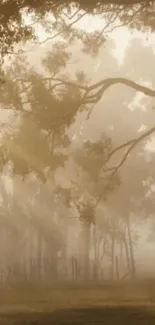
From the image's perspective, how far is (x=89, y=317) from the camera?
16.7m

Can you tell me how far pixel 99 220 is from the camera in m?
55.4

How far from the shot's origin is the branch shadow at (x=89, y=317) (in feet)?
50.1

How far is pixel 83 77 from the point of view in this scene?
23.5 metres

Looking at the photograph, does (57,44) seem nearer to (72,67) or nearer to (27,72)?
(27,72)

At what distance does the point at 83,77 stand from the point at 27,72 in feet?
7.18

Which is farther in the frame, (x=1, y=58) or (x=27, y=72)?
(x=27, y=72)

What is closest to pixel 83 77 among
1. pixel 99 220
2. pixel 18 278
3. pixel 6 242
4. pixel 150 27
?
pixel 150 27

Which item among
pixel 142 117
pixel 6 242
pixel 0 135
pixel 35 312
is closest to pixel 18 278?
pixel 6 242

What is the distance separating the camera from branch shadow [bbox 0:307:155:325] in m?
Result: 15.3

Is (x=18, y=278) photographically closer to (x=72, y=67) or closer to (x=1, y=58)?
(x=72, y=67)

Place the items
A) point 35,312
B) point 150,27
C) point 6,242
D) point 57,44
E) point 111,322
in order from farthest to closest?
point 6,242 → point 57,44 → point 150,27 → point 35,312 → point 111,322

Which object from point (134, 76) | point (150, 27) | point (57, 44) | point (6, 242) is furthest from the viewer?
point (6, 242)

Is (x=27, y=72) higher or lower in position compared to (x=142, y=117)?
lower

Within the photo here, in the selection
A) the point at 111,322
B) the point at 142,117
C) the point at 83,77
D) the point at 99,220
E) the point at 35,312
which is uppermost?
the point at 142,117
